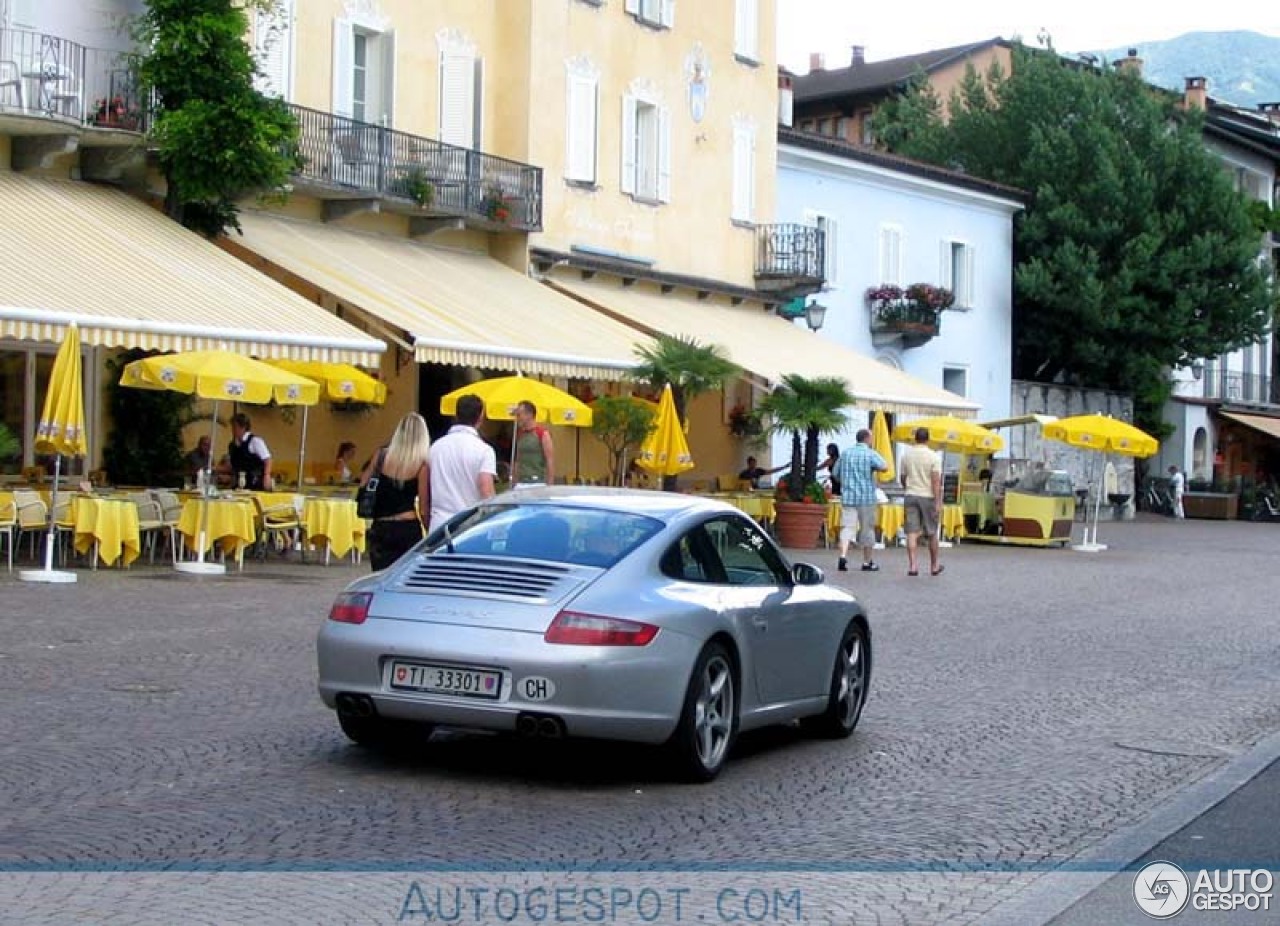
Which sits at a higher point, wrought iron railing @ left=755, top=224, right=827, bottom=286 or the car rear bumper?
wrought iron railing @ left=755, top=224, right=827, bottom=286

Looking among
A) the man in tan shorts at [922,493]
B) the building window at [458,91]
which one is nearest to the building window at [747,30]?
the building window at [458,91]

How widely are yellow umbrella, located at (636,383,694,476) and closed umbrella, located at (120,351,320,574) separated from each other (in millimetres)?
7509

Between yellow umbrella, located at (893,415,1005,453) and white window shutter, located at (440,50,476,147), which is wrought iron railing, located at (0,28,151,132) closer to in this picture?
white window shutter, located at (440,50,476,147)

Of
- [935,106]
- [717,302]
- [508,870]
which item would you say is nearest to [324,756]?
[508,870]

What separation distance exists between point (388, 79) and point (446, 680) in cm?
2286

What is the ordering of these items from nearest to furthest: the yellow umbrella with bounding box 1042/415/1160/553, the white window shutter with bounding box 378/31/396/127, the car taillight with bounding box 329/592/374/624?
the car taillight with bounding box 329/592/374/624 → the white window shutter with bounding box 378/31/396/127 → the yellow umbrella with bounding box 1042/415/1160/553

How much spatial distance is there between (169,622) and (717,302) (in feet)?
77.0

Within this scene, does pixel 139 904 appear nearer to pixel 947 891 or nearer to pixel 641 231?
pixel 947 891

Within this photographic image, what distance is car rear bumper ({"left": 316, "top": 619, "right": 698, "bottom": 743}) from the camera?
897cm

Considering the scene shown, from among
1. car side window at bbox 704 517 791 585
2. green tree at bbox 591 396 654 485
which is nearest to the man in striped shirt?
green tree at bbox 591 396 654 485

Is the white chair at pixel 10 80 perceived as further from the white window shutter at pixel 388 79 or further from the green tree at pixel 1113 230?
the green tree at pixel 1113 230

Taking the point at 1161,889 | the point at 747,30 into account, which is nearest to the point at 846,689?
the point at 1161,889

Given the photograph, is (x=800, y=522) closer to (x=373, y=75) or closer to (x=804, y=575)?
(x=373, y=75)

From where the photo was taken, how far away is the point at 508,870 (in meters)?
7.46
